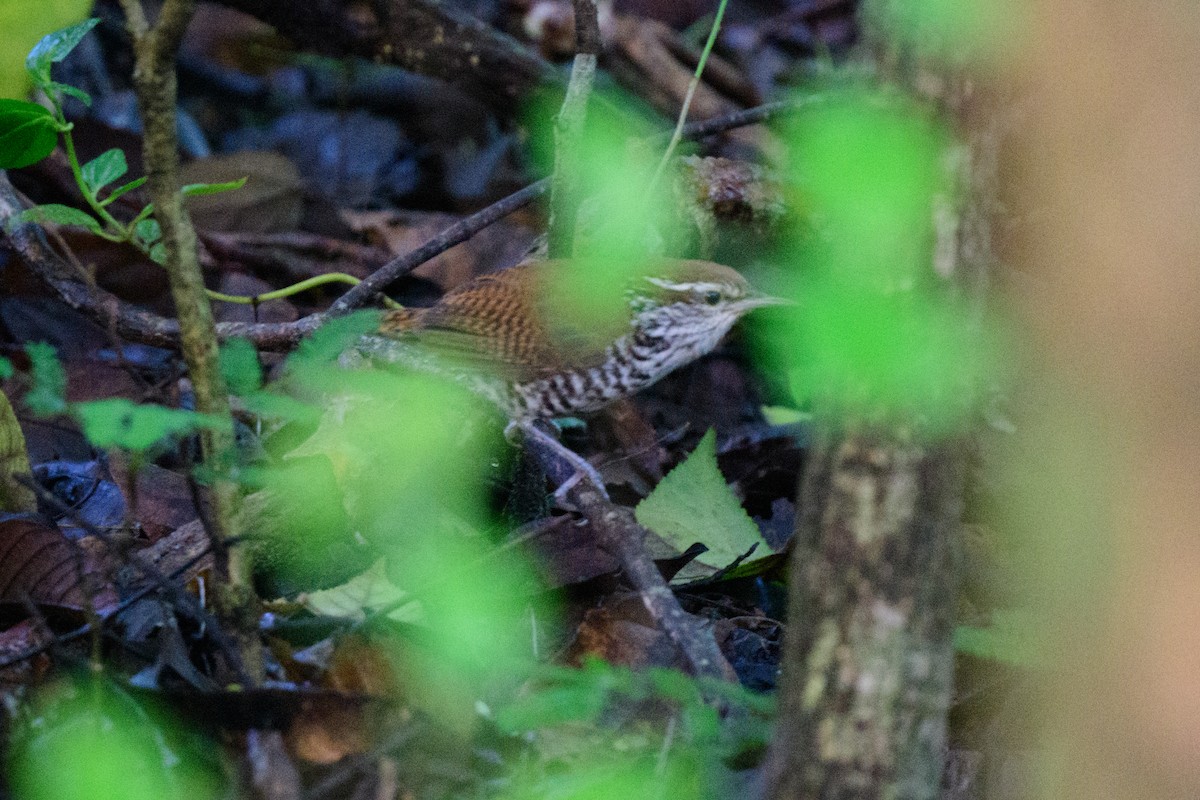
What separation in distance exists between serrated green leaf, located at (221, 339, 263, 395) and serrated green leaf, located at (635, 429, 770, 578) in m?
1.39

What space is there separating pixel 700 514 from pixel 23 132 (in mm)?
1837

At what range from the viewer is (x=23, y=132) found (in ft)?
10.2

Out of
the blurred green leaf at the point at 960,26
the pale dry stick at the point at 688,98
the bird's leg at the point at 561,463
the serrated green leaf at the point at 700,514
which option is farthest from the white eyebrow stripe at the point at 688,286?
the blurred green leaf at the point at 960,26

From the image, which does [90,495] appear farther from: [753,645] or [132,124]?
[132,124]

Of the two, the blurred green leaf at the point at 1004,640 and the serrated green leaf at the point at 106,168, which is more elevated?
the serrated green leaf at the point at 106,168

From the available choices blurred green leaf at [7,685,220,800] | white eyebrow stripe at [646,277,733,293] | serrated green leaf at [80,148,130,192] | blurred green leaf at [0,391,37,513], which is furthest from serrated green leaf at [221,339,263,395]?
white eyebrow stripe at [646,277,733,293]

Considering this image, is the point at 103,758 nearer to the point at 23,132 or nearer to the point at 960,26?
the point at 23,132

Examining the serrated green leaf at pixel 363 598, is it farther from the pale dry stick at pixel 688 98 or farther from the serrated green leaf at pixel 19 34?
the serrated green leaf at pixel 19 34

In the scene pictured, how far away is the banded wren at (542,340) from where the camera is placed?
3.81 m

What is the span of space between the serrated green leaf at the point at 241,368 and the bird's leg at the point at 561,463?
44.0 inches

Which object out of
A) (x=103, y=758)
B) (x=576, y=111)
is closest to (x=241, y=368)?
(x=103, y=758)

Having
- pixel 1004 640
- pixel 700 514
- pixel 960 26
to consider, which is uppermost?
pixel 960 26

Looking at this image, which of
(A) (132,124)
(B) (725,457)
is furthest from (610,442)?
(A) (132,124)

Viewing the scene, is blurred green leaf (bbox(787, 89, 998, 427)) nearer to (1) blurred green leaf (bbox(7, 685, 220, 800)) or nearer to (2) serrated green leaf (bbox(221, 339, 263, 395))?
(2) serrated green leaf (bbox(221, 339, 263, 395))
